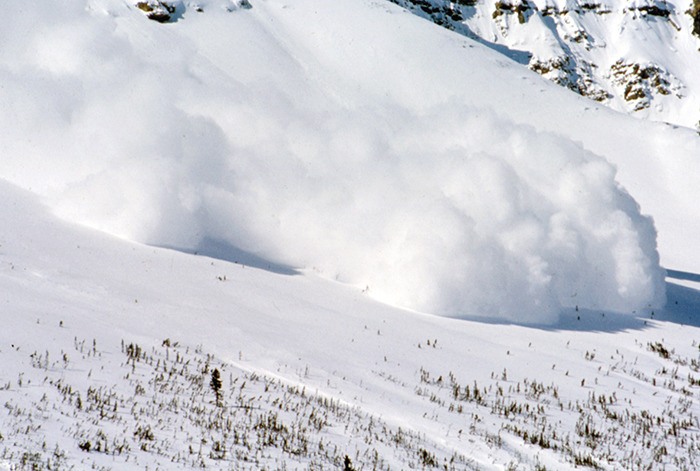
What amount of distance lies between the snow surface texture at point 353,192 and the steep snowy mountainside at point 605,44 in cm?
10505

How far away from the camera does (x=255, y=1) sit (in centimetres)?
6719

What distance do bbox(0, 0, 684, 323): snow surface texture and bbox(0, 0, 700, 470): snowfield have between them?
11 centimetres

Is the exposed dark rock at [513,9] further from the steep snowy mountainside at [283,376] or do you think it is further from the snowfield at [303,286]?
the steep snowy mountainside at [283,376]

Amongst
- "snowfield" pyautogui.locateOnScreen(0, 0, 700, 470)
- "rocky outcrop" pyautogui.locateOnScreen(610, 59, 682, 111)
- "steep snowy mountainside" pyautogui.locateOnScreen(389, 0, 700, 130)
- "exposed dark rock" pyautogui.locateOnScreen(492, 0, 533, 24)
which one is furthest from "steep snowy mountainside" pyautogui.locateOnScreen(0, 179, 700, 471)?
"exposed dark rock" pyautogui.locateOnScreen(492, 0, 533, 24)

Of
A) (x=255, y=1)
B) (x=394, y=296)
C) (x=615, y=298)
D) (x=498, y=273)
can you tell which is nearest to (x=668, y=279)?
(x=615, y=298)

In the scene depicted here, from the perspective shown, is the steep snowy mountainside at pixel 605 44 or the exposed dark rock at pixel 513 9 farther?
the exposed dark rock at pixel 513 9

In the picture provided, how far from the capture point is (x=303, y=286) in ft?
77.6

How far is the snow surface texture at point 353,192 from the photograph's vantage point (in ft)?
82.6

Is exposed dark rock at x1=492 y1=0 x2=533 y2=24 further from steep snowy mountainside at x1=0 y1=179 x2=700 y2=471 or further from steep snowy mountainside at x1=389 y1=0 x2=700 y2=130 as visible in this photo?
steep snowy mountainside at x1=0 y1=179 x2=700 y2=471

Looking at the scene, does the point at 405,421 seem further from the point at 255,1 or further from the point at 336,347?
the point at 255,1

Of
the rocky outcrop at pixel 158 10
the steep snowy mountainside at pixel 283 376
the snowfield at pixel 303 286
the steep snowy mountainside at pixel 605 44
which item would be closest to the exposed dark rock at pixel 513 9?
the steep snowy mountainside at pixel 605 44

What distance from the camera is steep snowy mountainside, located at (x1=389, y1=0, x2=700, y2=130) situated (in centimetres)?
14050

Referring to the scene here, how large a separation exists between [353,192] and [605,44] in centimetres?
14012

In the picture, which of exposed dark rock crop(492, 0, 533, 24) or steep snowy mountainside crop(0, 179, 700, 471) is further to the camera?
exposed dark rock crop(492, 0, 533, 24)
